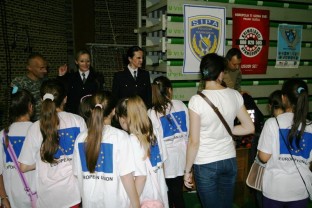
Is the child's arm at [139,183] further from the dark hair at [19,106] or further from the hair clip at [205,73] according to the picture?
the dark hair at [19,106]

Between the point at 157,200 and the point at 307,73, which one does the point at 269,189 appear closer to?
the point at 157,200

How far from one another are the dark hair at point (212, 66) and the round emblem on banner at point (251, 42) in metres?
3.18

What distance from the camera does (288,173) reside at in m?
2.35

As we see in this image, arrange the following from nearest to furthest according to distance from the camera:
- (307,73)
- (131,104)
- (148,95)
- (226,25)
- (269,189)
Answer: (131,104) → (269,189) → (148,95) → (226,25) → (307,73)

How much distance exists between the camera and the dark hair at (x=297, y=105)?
7.51 ft

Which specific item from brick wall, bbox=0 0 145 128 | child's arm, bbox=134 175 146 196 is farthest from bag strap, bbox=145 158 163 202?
brick wall, bbox=0 0 145 128

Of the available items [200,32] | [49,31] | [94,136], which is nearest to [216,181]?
[94,136]

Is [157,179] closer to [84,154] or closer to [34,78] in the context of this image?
[84,154]

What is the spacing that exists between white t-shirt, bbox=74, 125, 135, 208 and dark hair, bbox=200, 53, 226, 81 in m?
0.84

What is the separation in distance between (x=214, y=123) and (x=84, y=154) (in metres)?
1.06

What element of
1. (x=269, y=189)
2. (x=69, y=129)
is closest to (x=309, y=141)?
(x=269, y=189)

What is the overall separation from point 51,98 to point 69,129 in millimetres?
287

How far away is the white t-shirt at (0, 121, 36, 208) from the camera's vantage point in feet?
7.98

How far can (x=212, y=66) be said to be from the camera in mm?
2355
